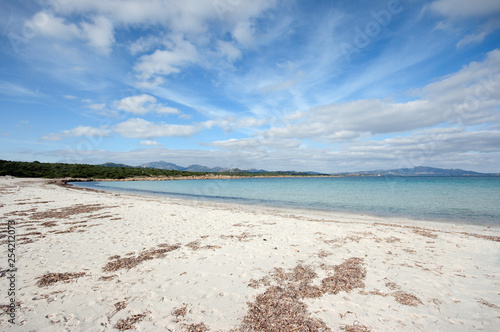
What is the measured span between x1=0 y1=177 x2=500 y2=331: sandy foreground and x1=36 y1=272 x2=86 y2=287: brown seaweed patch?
0.08ft

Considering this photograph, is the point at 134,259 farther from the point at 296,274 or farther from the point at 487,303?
the point at 487,303

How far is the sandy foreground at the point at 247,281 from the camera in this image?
13.3 ft

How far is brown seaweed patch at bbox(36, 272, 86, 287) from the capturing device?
A: 17.4 feet

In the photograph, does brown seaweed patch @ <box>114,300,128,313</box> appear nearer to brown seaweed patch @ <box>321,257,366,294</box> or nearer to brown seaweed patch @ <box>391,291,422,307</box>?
brown seaweed patch @ <box>321,257,366,294</box>

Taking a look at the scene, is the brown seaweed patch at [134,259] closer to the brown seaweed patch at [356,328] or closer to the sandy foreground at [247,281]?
the sandy foreground at [247,281]

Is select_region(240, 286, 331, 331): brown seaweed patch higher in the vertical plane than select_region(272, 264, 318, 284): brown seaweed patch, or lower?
higher

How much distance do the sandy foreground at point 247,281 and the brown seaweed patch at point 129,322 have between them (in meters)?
0.03

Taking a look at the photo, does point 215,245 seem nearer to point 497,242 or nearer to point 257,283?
point 257,283

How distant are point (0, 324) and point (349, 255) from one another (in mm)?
8751

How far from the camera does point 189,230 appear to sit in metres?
10.8

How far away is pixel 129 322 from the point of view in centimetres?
397

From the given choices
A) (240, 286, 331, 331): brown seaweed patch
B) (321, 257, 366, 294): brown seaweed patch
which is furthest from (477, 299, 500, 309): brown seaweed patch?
(240, 286, 331, 331): brown seaweed patch

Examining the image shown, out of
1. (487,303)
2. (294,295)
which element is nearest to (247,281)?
(294,295)

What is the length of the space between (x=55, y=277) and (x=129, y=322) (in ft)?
Result: 10.7
